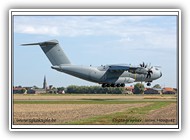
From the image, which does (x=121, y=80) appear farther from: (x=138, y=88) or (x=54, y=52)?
(x=54, y=52)

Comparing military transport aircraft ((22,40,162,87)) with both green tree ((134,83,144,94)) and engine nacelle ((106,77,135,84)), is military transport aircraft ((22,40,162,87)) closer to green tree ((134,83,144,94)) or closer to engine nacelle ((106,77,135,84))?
engine nacelle ((106,77,135,84))

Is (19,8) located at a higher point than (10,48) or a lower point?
higher

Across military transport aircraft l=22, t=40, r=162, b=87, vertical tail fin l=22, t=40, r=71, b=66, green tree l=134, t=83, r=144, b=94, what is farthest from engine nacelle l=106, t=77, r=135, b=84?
vertical tail fin l=22, t=40, r=71, b=66

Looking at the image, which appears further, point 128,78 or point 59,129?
point 128,78

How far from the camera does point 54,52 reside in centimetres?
1816

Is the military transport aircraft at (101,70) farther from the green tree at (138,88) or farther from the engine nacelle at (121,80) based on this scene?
the green tree at (138,88)

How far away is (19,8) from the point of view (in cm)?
1352

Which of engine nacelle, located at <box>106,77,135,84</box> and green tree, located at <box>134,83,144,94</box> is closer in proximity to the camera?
green tree, located at <box>134,83,144,94</box>

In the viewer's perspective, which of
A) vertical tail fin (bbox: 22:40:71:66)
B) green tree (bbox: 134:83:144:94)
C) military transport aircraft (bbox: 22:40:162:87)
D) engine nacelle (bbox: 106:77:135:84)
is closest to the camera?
vertical tail fin (bbox: 22:40:71:66)

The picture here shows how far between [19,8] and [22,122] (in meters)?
3.61

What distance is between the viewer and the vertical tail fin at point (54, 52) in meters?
15.7

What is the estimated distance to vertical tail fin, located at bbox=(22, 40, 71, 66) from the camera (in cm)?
1574
